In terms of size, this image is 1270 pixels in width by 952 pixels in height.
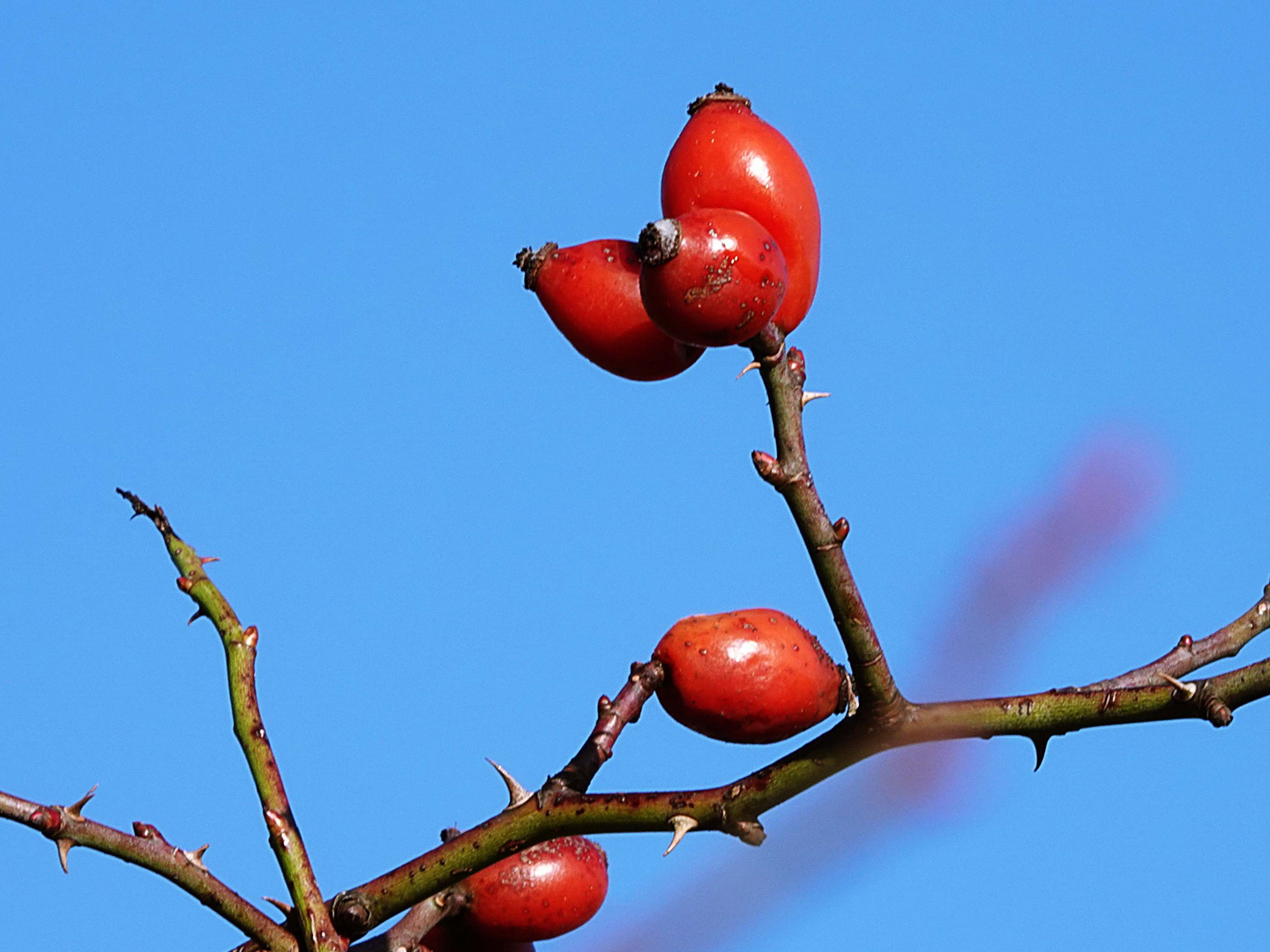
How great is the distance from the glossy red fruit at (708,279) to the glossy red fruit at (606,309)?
0.21 metres

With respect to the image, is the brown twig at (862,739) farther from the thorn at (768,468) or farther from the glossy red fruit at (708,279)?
the glossy red fruit at (708,279)

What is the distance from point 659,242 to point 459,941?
1.30m

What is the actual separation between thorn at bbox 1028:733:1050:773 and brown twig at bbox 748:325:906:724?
0.19 metres

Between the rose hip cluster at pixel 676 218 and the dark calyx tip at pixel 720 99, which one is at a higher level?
the dark calyx tip at pixel 720 99

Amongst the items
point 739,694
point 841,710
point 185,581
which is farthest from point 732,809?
point 185,581

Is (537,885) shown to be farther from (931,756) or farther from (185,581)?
(931,756)

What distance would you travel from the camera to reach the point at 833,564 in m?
1.87

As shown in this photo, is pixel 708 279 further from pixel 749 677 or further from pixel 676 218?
pixel 749 677

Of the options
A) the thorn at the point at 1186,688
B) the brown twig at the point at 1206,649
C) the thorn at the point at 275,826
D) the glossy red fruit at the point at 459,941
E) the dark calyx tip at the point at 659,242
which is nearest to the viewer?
the thorn at the point at 1186,688

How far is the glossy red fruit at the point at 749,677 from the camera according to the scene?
208 centimetres

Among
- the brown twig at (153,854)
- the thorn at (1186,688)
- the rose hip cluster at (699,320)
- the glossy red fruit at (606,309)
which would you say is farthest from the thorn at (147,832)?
the thorn at (1186,688)

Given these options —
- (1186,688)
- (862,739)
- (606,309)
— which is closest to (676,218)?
(606,309)

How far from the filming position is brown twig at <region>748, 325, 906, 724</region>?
6.15ft

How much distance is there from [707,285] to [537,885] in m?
1.09
